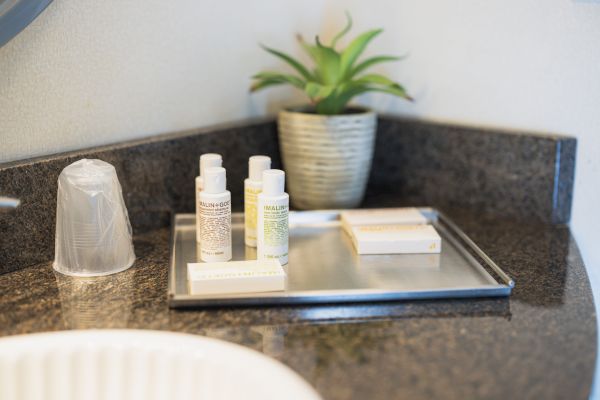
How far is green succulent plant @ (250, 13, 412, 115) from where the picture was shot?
1030mm

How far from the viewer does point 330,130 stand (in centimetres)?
106

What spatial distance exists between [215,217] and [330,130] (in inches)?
11.8

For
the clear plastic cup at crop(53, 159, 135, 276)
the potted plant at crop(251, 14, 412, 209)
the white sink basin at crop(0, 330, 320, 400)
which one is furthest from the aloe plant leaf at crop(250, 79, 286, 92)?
the white sink basin at crop(0, 330, 320, 400)

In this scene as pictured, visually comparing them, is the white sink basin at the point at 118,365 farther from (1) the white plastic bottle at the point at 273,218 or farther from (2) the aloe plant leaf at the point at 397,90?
(2) the aloe plant leaf at the point at 397,90

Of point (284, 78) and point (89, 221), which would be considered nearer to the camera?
point (89, 221)

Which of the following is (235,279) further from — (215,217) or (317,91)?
(317,91)

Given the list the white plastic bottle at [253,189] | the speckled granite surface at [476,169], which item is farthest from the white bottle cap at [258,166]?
the speckled granite surface at [476,169]

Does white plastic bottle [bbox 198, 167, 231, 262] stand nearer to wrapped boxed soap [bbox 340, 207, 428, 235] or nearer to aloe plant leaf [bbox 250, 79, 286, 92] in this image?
wrapped boxed soap [bbox 340, 207, 428, 235]

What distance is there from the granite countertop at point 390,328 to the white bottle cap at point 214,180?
0.12 m

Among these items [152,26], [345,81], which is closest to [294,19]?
[345,81]

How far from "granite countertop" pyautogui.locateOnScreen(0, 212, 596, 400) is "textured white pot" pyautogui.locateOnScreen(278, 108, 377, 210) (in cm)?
31

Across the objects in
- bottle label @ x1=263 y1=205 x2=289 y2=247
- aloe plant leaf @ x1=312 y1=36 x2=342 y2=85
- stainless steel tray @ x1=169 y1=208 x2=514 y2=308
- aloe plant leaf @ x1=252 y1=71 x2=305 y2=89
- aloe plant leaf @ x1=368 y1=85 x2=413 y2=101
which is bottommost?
stainless steel tray @ x1=169 y1=208 x2=514 y2=308

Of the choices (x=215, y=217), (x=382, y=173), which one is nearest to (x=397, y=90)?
(x=382, y=173)

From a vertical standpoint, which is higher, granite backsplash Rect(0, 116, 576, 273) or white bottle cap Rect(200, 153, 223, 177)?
white bottle cap Rect(200, 153, 223, 177)
